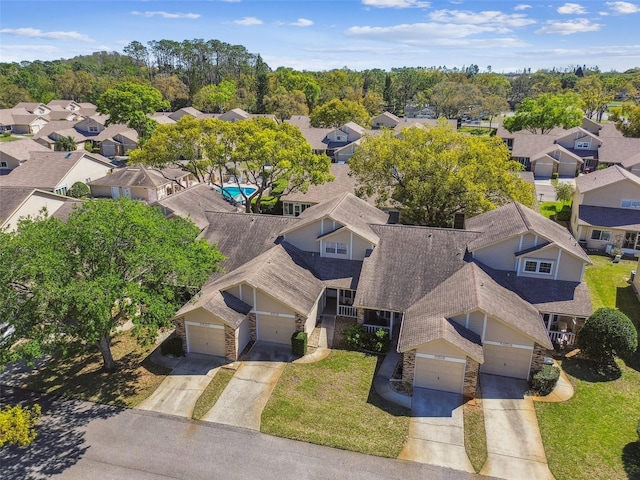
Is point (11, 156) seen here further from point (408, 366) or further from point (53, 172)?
point (408, 366)

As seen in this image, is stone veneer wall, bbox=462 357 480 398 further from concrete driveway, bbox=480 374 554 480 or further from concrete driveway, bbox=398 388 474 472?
concrete driveway, bbox=480 374 554 480

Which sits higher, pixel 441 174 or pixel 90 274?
pixel 441 174

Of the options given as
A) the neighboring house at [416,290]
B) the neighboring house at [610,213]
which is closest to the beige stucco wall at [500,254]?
the neighboring house at [416,290]

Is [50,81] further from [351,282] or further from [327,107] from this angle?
[351,282]

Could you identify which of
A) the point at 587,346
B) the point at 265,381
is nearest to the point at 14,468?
the point at 265,381

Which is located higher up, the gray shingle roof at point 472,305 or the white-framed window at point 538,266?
the white-framed window at point 538,266

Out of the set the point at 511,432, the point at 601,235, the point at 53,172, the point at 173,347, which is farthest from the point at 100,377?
the point at 53,172

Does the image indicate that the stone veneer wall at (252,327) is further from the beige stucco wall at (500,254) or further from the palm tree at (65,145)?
the palm tree at (65,145)

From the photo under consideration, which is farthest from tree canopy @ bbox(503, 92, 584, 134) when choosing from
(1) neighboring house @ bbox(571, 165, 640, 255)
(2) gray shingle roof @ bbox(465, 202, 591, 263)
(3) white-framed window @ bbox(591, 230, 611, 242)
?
(2) gray shingle roof @ bbox(465, 202, 591, 263)
